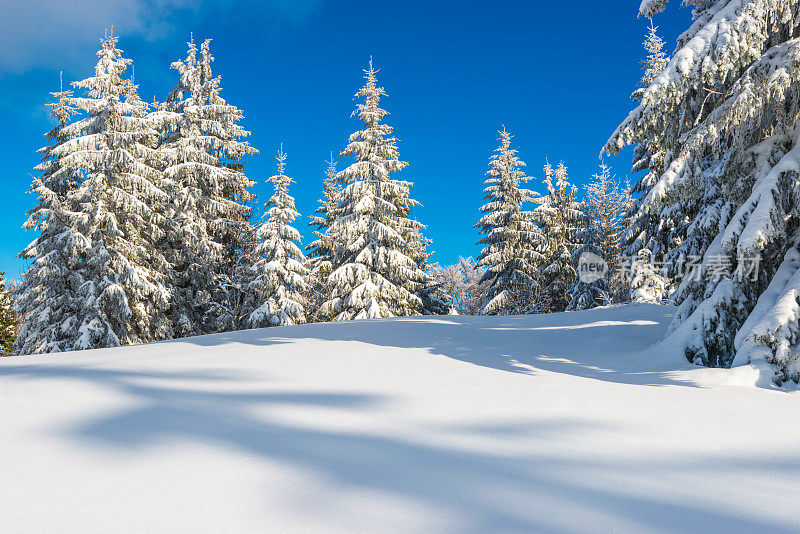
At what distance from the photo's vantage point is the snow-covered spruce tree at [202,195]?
18.2m

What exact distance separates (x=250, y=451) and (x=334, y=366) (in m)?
2.47

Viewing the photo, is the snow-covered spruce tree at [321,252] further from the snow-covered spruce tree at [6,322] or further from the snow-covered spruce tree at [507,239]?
the snow-covered spruce tree at [6,322]

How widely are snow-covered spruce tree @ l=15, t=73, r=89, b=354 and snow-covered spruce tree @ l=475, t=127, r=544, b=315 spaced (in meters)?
17.0

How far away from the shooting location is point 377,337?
7.48m

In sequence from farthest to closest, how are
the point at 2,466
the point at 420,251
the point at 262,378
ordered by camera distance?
the point at 420,251 < the point at 262,378 < the point at 2,466

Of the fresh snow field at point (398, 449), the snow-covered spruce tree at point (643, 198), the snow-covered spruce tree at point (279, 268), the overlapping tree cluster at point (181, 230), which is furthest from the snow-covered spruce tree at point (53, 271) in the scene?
the snow-covered spruce tree at point (643, 198)

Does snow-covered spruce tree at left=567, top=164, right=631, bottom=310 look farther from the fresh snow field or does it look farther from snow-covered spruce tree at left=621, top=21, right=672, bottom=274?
the fresh snow field

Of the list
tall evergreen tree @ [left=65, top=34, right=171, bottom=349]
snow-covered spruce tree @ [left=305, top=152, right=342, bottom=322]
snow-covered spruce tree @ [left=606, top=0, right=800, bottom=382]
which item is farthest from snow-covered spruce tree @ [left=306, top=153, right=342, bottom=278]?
snow-covered spruce tree @ [left=606, top=0, right=800, bottom=382]

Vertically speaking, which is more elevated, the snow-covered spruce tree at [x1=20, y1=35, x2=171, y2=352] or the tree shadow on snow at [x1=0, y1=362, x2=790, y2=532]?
the snow-covered spruce tree at [x1=20, y1=35, x2=171, y2=352]

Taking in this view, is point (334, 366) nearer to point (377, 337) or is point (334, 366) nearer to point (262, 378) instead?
point (262, 378)

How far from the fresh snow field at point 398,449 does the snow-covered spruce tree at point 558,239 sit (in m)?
19.2

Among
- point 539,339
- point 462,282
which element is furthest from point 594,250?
point 462,282

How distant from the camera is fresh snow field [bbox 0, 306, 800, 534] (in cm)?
197

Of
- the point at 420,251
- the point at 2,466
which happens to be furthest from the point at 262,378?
the point at 420,251
